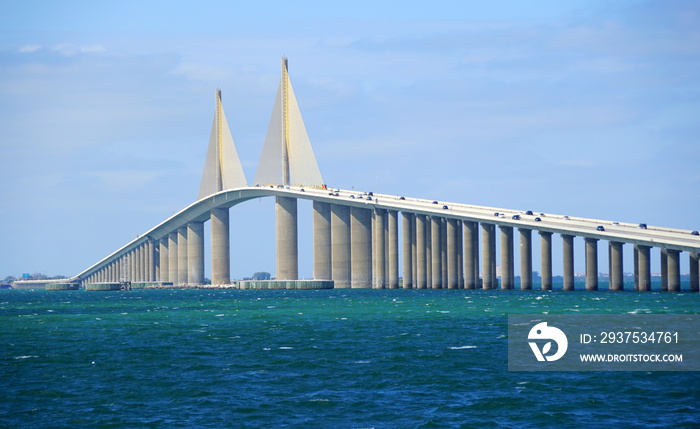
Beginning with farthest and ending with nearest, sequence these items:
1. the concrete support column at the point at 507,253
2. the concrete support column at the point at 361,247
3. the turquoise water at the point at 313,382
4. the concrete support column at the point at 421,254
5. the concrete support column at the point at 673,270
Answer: the concrete support column at the point at 361,247 → the concrete support column at the point at 421,254 → the concrete support column at the point at 507,253 → the concrete support column at the point at 673,270 → the turquoise water at the point at 313,382

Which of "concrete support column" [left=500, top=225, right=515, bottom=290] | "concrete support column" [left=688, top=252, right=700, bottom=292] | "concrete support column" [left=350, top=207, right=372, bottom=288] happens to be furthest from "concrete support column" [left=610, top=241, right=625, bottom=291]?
"concrete support column" [left=350, top=207, right=372, bottom=288]

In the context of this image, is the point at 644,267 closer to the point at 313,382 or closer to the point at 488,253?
the point at 488,253

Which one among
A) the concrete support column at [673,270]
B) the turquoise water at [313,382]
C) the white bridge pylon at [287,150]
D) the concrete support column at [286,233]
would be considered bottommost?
the turquoise water at [313,382]

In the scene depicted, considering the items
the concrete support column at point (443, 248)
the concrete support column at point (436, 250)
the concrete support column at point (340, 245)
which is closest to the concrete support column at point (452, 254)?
the concrete support column at point (436, 250)

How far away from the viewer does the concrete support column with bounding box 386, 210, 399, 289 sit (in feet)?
511

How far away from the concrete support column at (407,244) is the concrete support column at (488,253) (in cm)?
1749

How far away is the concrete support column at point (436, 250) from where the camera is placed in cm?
14838

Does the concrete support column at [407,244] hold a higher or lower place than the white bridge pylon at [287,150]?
lower

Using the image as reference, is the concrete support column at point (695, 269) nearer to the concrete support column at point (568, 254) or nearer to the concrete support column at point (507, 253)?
the concrete support column at point (568, 254)

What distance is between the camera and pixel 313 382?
42094mm

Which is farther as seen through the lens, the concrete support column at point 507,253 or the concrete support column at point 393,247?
the concrete support column at point 393,247

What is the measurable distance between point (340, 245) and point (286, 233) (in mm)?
12667

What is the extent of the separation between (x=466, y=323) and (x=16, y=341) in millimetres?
28391

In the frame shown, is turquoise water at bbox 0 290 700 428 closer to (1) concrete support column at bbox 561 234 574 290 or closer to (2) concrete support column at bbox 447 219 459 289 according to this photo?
(1) concrete support column at bbox 561 234 574 290
